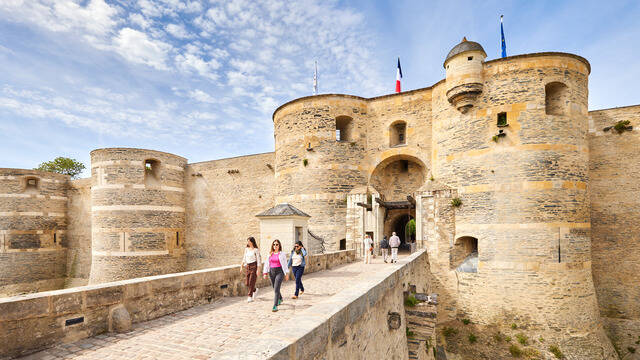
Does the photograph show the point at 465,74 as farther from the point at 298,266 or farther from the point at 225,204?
the point at 225,204

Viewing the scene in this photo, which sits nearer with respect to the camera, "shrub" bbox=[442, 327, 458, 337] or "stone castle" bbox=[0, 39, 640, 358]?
"stone castle" bbox=[0, 39, 640, 358]

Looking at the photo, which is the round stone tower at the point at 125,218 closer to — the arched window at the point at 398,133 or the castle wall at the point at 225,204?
the castle wall at the point at 225,204

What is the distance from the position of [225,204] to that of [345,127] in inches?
379

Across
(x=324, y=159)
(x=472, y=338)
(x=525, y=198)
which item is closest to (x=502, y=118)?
(x=525, y=198)

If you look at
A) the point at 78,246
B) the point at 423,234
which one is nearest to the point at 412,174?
the point at 423,234

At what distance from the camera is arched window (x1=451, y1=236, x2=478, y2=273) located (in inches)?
515

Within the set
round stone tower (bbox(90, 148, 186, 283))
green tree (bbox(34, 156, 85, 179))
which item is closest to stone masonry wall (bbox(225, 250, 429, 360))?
round stone tower (bbox(90, 148, 186, 283))

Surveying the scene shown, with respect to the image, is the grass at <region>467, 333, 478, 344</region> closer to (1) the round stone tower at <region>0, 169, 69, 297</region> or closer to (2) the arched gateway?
(2) the arched gateway

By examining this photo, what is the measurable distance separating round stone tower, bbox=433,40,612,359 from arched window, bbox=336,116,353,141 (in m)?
5.38

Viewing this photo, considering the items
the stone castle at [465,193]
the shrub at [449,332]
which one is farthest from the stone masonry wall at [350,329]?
the shrub at [449,332]

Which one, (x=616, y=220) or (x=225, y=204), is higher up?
(x=225, y=204)

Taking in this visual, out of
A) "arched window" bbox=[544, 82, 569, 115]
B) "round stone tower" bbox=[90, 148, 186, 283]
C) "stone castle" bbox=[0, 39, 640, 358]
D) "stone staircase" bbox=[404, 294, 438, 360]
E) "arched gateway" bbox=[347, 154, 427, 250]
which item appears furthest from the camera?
"round stone tower" bbox=[90, 148, 186, 283]

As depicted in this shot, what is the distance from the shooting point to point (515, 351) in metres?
11.3

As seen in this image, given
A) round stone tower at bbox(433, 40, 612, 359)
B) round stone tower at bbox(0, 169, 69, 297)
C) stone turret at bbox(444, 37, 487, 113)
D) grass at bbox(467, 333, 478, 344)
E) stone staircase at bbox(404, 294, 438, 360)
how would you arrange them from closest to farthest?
stone staircase at bbox(404, 294, 438, 360) → round stone tower at bbox(433, 40, 612, 359) → grass at bbox(467, 333, 478, 344) → stone turret at bbox(444, 37, 487, 113) → round stone tower at bbox(0, 169, 69, 297)
